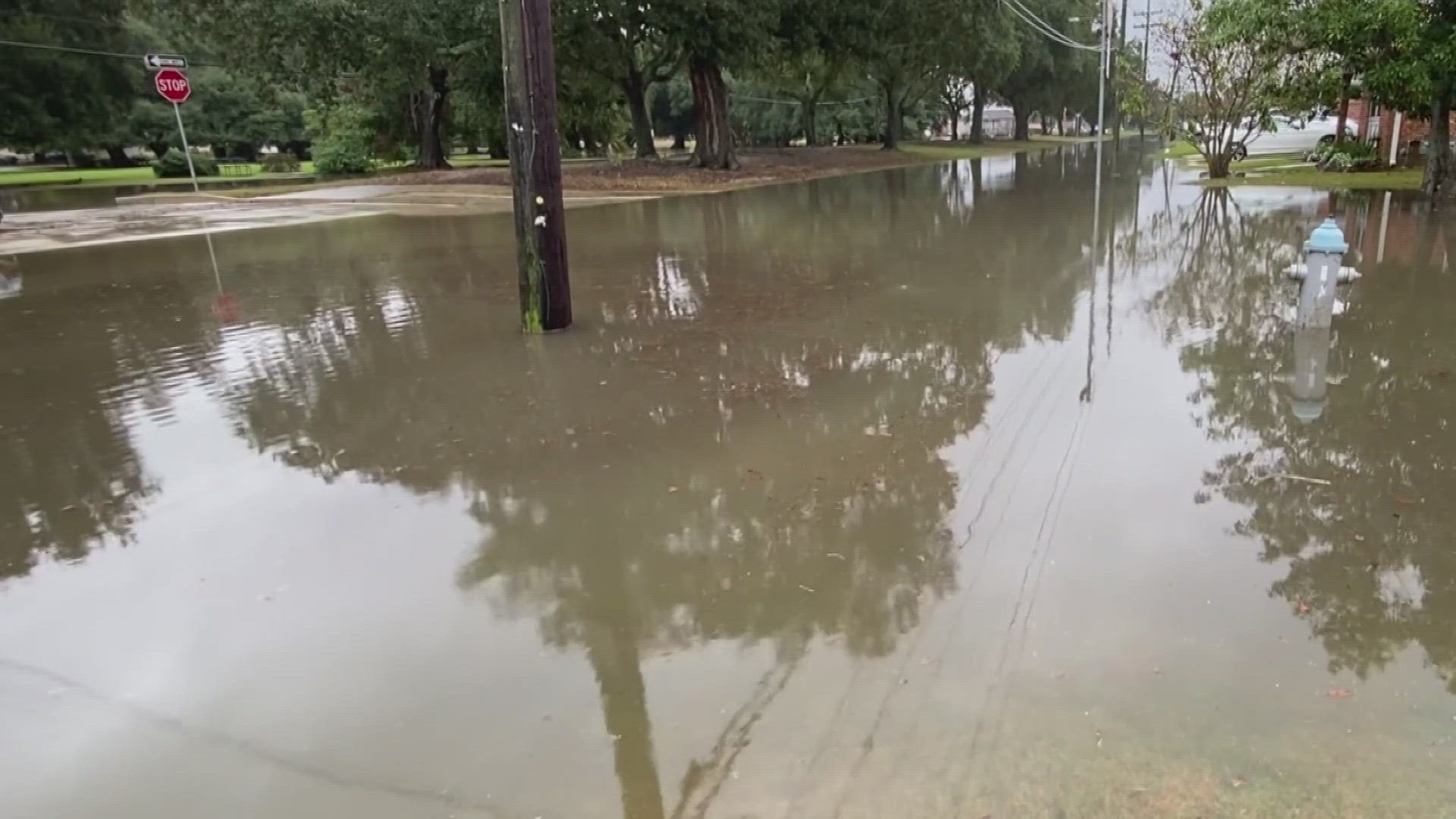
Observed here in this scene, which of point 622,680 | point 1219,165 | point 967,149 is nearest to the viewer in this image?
point 622,680

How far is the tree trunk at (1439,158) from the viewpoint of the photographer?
1695 cm

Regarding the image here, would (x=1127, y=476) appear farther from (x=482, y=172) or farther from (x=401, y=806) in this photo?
(x=482, y=172)

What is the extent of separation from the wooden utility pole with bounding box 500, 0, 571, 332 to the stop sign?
1817cm

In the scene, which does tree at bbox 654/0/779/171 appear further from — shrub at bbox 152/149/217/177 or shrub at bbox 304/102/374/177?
shrub at bbox 152/149/217/177

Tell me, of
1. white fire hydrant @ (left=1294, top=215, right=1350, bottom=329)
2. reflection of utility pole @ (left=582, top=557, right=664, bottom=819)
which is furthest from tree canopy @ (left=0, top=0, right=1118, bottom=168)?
reflection of utility pole @ (left=582, top=557, right=664, bottom=819)

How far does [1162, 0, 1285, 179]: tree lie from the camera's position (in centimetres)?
1972

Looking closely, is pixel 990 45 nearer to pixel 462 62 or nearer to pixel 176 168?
pixel 462 62

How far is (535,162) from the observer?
303 inches

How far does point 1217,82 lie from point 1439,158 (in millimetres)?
5845

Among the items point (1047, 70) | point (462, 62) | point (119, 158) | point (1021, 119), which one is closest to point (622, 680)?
point (462, 62)

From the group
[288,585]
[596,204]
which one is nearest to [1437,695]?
[288,585]

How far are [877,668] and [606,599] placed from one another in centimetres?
116

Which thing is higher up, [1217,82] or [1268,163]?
[1217,82]

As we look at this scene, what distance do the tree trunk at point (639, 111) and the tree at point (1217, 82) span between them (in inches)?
646
